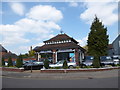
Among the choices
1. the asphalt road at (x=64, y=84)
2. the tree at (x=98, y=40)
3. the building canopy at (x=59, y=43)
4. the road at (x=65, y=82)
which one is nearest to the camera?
the asphalt road at (x=64, y=84)

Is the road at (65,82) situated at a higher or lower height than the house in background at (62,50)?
lower

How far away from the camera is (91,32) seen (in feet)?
132

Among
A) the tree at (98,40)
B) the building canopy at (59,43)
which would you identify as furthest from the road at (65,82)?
the building canopy at (59,43)

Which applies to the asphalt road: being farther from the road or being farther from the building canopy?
the building canopy

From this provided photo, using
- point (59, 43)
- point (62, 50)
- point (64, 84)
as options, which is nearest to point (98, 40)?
point (62, 50)

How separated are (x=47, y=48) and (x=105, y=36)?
15.1 meters

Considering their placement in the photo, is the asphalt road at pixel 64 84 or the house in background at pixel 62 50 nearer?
the asphalt road at pixel 64 84

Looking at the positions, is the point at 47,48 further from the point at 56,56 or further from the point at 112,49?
the point at 112,49

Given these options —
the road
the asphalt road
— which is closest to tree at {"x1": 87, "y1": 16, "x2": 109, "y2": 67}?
the road

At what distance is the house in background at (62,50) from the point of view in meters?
38.6

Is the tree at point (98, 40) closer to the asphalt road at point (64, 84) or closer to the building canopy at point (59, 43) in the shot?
the building canopy at point (59, 43)

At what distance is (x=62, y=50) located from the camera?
131 ft

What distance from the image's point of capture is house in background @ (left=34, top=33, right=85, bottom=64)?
38.6 m

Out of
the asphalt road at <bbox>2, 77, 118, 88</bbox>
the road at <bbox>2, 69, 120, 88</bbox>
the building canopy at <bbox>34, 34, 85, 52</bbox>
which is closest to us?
the asphalt road at <bbox>2, 77, 118, 88</bbox>
